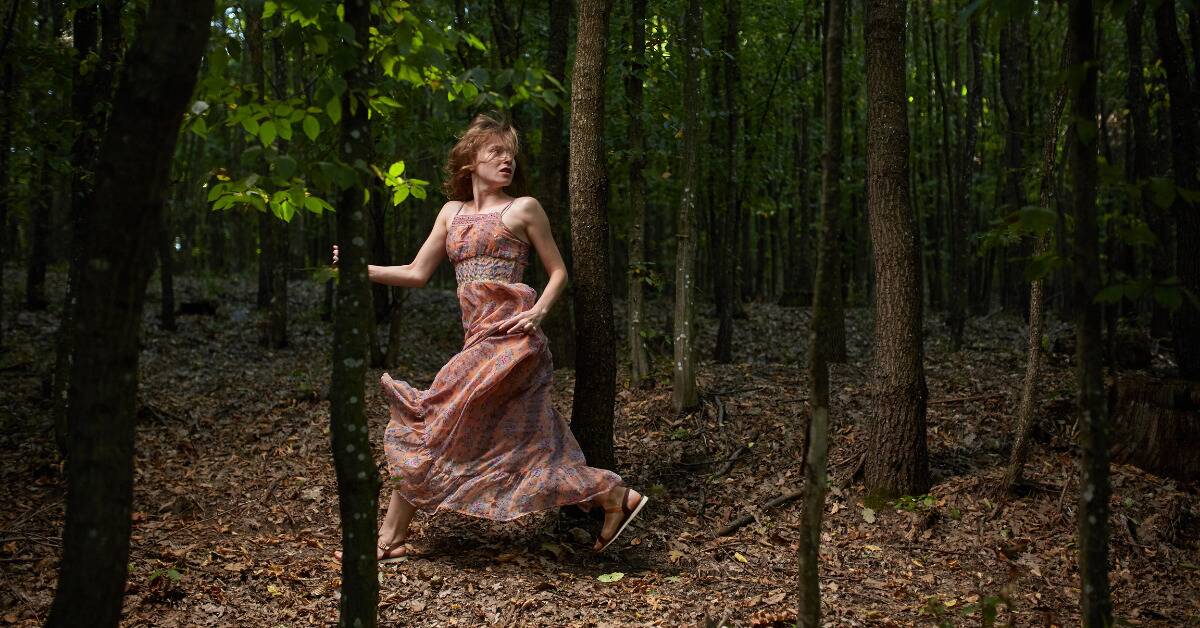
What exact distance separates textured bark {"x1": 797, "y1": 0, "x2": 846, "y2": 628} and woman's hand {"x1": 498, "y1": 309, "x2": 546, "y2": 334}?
6.41ft

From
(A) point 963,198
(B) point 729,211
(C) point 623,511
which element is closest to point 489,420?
(C) point 623,511

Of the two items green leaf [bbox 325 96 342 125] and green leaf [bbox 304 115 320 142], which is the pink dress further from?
green leaf [bbox 325 96 342 125]

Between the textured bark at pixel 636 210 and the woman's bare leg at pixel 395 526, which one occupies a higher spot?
the textured bark at pixel 636 210

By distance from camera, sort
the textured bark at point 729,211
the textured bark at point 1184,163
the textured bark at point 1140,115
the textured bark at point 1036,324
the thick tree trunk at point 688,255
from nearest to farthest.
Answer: the textured bark at point 1036,324, the textured bark at point 1184,163, the thick tree trunk at point 688,255, the textured bark at point 1140,115, the textured bark at point 729,211

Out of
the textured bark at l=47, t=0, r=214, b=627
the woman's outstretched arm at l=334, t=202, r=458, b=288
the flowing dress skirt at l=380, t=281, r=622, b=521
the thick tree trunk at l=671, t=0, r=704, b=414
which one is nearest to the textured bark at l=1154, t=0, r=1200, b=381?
the thick tree trunk at l=671, t=0, r=704, b=414

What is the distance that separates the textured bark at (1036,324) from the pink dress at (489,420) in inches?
116

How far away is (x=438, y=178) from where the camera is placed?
42.3 feet

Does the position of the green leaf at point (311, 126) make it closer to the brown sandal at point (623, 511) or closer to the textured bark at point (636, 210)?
the brown sandal at point (623, 511)

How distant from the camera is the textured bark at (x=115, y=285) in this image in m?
2.17

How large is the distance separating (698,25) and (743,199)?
6.40 m

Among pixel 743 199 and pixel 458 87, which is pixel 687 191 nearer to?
pixel 458 87

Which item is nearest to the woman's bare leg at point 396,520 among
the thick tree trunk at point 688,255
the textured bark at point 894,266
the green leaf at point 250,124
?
the green leaf at point 250,124

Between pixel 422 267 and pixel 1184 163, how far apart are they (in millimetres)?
6659

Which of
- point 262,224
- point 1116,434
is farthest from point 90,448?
point 262,224
